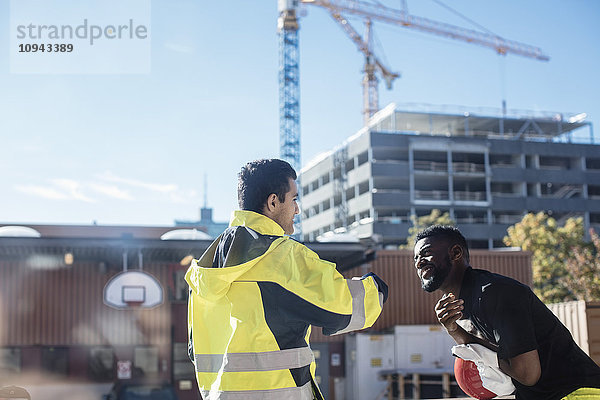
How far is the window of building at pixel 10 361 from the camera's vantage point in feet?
76.4

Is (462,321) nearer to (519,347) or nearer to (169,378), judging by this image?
(519,347)

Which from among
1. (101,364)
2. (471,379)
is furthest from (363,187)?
(471,379)

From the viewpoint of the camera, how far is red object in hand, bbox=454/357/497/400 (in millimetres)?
3969

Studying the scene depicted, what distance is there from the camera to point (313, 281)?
298cm

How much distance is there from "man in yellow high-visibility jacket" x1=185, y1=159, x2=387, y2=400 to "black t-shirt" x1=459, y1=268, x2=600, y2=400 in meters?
0.56

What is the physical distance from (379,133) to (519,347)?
67.8 m

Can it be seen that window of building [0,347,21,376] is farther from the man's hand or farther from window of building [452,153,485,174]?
window of building [452,153,485,174]

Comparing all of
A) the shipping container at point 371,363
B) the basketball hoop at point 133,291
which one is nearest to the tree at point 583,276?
the shipping container at point 371,363

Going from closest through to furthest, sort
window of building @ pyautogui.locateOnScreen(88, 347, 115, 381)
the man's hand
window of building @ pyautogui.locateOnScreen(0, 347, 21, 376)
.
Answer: the man's hand → window of building @ pyautogui.locateOnScreen(0, 347, 21, 376) → window of building @ pyautogui.locateOnScreen(88, 347, 115, 381)

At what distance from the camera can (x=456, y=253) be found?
364cm

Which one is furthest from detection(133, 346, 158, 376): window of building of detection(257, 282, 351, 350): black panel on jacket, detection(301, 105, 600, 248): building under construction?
detection(301, 105, 600, 248): building under construction

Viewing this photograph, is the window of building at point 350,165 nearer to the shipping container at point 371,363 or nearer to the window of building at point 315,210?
the window of building at point 315,210

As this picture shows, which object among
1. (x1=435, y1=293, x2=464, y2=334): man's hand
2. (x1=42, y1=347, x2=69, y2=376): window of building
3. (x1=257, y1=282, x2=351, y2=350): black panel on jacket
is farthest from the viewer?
(x1=42, y1=347, x2=69, y2=376): window of building

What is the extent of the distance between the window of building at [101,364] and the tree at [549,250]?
87.4ft
